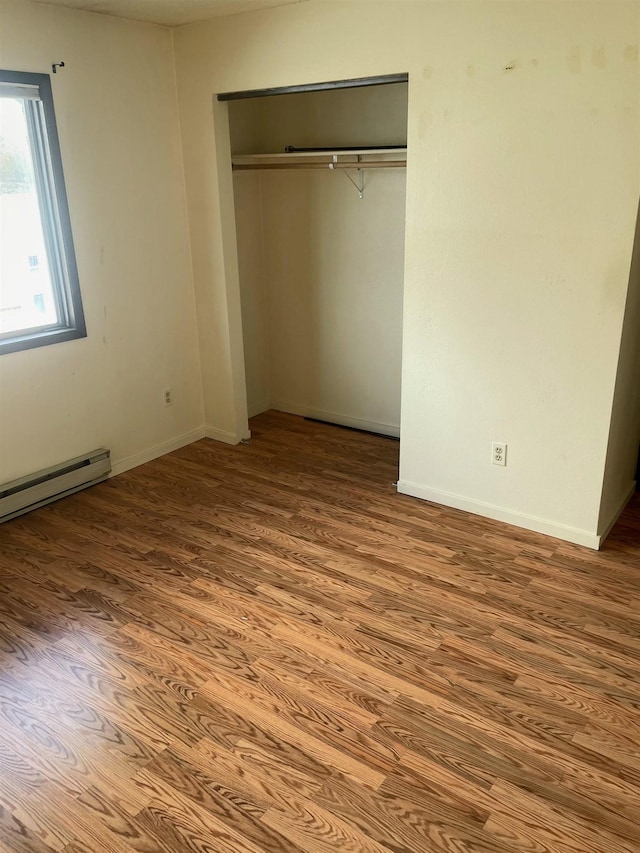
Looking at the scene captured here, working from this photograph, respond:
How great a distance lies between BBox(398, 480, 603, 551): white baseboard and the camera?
3.17 metres

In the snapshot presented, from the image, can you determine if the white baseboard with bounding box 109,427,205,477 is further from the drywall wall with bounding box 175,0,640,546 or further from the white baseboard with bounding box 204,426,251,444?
the drywall wall with bounding box 175,0,640,546

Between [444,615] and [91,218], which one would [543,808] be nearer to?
[444,615]

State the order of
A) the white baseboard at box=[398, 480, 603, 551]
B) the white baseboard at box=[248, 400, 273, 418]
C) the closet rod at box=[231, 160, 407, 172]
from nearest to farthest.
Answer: the white baseboard at box=[398, 480, 603, 551]
the closet rod at box=[231, 160, 407, 172]
the white baseboard at box=[248, 400, 273, 418]

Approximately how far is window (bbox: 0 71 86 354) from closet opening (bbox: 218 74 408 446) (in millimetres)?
1035

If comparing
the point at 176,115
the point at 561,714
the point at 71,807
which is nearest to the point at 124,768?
the point at 71,807

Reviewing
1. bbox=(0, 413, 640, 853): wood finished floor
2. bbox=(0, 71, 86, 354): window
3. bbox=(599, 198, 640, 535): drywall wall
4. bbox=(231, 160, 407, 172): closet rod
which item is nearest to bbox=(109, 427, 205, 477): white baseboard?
bbox=(0, 413, 640, 853): wood finished floor

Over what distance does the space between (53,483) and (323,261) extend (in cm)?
218

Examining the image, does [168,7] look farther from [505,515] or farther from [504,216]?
[505,515]

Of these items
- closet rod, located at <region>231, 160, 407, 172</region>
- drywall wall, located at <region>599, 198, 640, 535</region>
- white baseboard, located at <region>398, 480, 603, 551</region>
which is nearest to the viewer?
drywall wall, located at <region>599, 198, 640, 535</region>

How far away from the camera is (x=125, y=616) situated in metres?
2.77

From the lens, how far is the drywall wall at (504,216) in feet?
8.76

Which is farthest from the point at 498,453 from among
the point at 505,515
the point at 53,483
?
the point at 53,483

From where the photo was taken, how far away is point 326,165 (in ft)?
13.1

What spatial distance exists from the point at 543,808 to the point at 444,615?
2.93 feet
